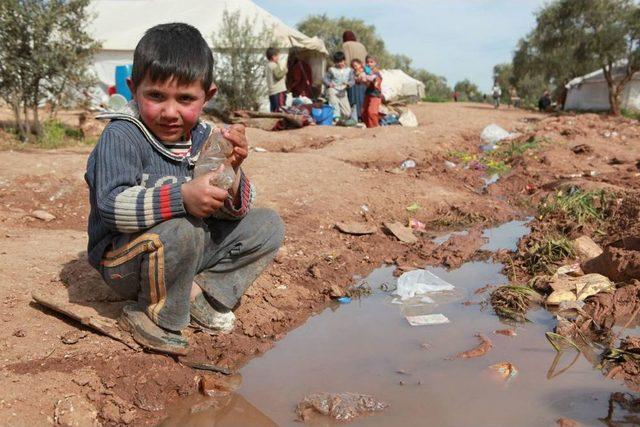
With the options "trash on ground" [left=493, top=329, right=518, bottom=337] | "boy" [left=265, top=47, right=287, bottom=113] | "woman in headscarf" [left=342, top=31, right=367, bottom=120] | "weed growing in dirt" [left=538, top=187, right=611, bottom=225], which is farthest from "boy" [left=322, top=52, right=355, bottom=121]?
"trash on ground" [left=493, top=329, right=518, bottom=337]

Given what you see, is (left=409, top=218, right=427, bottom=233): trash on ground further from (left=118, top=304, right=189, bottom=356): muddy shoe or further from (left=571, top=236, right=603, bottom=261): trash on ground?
(left=118, top=304, right=189, bottom=356): muddy shoe

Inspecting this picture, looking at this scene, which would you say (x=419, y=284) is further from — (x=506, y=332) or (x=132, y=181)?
(x=132, y=181)

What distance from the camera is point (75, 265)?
288 cm

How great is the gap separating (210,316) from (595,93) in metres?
29.7

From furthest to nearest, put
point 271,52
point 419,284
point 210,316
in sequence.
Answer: point 271,52, point 419,284, point 210,316

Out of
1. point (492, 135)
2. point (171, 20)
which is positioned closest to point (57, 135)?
point (492, 135)

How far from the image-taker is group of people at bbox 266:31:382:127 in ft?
34.0

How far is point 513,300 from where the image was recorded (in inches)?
113

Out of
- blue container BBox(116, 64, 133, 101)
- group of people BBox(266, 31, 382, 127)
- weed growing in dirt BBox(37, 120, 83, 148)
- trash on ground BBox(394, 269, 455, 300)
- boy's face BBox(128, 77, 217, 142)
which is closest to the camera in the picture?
boy's face BBox(128, 77, 217, 142)

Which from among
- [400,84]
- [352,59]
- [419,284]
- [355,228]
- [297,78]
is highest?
[400,84]

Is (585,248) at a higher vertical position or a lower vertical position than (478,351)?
higher

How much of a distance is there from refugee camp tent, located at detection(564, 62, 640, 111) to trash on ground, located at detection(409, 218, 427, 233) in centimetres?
2356

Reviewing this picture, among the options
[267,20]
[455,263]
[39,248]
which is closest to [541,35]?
[267,20]

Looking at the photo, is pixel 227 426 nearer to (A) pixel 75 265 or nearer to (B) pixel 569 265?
(A) pixel 75 265
